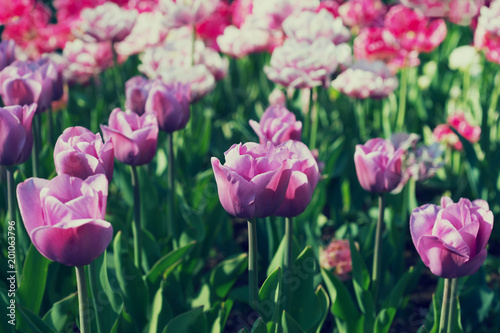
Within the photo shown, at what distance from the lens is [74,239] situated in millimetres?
899

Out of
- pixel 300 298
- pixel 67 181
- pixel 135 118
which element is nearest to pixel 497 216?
pixel 300 298

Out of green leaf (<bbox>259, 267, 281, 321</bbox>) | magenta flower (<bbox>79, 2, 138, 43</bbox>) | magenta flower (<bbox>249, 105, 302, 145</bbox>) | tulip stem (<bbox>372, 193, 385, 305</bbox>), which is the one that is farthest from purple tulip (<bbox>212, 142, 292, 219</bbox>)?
magenta flower (<bbox>79, 2, 138, 43</bbox>)

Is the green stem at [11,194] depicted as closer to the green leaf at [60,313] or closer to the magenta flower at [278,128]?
the green leaf at [60,313]

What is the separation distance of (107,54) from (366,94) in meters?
1.40

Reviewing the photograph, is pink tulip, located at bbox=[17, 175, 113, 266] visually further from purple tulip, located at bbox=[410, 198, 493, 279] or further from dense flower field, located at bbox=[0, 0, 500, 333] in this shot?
purple tulip, located at bbox=[410, 198, 493, 279]

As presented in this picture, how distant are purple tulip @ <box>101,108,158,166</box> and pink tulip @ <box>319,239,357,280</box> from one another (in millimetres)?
634

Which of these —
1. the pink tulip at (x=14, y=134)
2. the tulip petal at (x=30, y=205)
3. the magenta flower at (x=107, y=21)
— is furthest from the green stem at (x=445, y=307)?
the magenta flower at (x=107, y=21)

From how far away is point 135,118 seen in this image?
4.62 feet

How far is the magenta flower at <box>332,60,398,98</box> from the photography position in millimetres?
2262

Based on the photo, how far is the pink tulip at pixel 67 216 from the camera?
0.88 meters

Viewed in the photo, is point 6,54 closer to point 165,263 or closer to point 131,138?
point 131,138

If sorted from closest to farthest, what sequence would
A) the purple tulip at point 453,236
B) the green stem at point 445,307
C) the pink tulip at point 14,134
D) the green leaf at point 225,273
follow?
1. the purple tulip at point 453,236
2. the green stem at point 445,307
3. the pink tulip at point 14,134
4. the green leaf at point 225,273

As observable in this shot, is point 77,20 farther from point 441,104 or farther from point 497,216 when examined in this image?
point 497,216

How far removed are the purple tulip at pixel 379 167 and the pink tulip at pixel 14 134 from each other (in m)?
0.72
